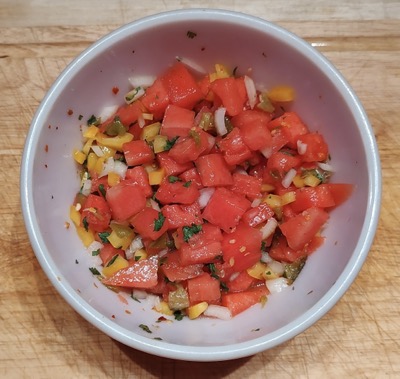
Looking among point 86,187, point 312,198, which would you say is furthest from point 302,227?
point 86,187

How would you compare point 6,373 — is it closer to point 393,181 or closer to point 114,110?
point 114,110

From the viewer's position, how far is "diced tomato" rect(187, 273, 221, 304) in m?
1.27

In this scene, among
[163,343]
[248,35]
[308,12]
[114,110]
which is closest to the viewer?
[163,343]

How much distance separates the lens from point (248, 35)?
131 centimetres

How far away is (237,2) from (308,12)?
Result: 0.61 feet

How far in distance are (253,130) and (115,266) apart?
1.37 ft

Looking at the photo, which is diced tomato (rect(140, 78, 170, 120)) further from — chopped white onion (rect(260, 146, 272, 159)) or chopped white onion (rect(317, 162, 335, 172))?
chopped white onion (rect(317, 162, 335, 172))

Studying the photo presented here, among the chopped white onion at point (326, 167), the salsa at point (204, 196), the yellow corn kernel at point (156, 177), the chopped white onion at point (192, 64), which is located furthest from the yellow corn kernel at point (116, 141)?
the chopped white onion at point (326, 167)

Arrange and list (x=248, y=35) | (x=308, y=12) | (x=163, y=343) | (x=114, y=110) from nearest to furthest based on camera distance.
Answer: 1. (x=163, y=343)
2. (x=248, y=35)
3. (x=114, y=110)
4. (x=308, y=12)

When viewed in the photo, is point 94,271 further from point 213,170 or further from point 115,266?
point 213,170

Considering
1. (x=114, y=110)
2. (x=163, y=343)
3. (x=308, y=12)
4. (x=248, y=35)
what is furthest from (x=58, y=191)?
(x=308, y=12)

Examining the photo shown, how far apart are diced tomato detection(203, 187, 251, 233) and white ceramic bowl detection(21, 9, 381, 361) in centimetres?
19

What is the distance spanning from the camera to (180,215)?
50.1 inches

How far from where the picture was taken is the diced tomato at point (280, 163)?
1.31 meters
